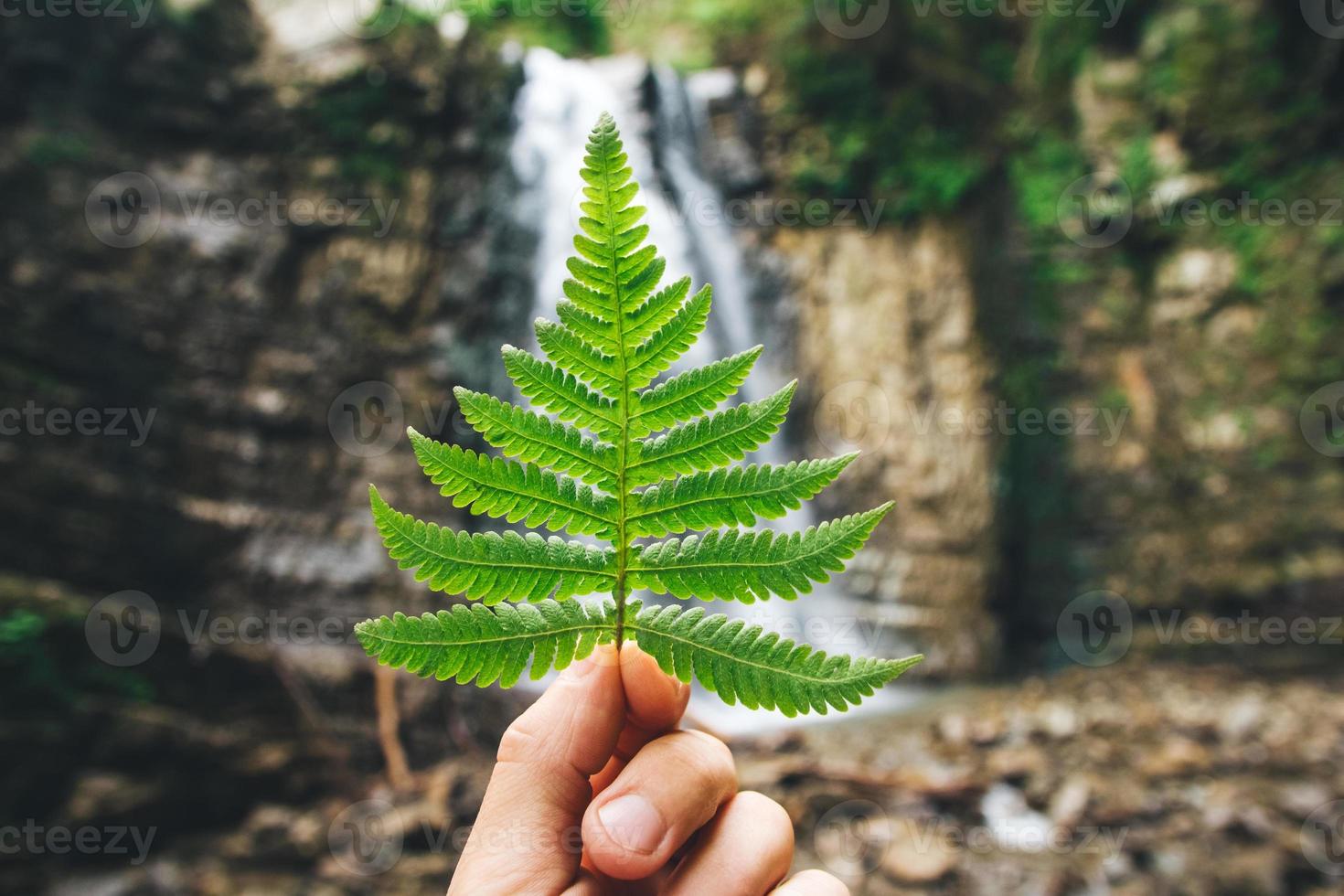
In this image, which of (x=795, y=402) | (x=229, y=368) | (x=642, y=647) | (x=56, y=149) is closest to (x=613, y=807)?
(x=642, y=647)

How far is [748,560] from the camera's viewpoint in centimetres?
90

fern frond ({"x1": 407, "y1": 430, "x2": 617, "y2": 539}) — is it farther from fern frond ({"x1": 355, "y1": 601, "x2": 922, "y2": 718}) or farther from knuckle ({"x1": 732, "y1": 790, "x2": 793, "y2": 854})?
knuckle ({"x1": 732, "y1": 790, "x2": 793, "y2": 854})

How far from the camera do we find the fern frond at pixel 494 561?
0.84 meters

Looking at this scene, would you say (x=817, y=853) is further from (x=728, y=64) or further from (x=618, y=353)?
(x=728, y=64)

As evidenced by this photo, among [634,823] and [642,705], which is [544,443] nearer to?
[642,705]

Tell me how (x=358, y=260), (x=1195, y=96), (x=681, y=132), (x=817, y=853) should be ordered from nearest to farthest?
(x=817, y=853) < (x=358, y=260) < (x=1195, y=96) < (x=681, y=132)

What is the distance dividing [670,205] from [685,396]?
7.86m

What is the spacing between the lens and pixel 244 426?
18.9 ft

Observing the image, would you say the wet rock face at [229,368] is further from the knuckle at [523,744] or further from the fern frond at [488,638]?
the fern frond at [488,638]

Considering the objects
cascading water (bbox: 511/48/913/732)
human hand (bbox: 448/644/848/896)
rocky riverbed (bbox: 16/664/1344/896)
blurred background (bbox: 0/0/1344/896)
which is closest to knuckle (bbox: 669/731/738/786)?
human hand (bbox: 448/644/848/896)

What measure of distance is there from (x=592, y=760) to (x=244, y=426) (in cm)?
591

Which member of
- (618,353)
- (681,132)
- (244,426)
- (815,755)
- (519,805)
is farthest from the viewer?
(681,132)

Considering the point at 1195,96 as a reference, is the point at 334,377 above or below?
below

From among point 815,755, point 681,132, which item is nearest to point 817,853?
point 815,755
